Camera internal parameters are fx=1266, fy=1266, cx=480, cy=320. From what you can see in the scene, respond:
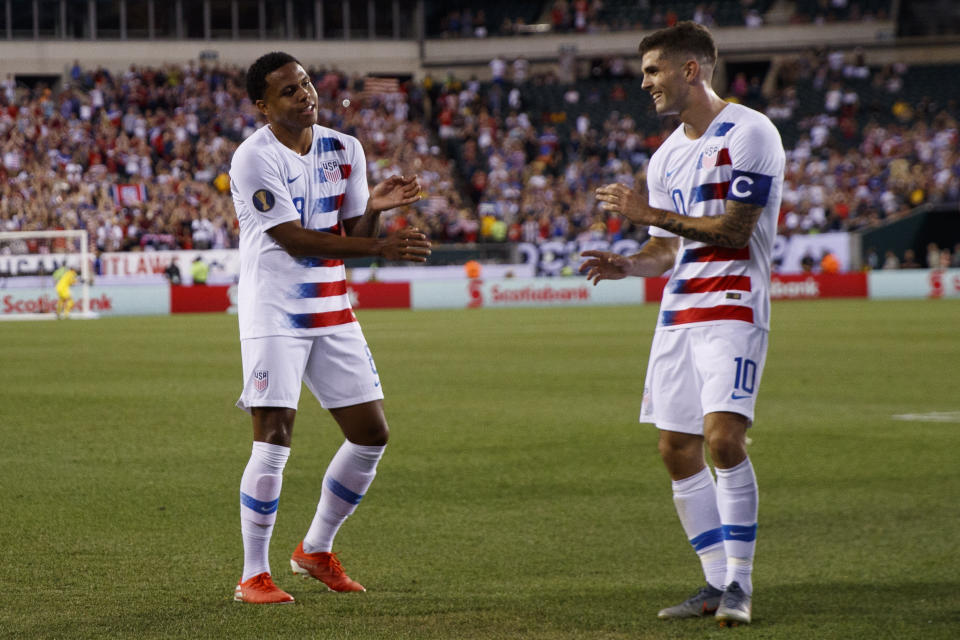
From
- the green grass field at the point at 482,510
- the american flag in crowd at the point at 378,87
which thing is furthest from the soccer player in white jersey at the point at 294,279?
the american flag in crowd at the point at 378,87

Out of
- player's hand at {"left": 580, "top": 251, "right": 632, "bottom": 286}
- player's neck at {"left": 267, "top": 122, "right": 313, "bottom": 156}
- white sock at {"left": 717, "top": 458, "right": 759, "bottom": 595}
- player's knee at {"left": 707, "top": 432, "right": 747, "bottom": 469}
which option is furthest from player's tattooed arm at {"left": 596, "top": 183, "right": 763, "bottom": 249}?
player's neck at {"left": 267, "top": 122, "right": 313, "bottom": 156}

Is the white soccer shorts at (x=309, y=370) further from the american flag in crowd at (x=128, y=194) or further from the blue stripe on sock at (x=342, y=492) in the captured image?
the american flag in crowd at (x=128, y=194)

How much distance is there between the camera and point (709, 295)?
199 inches

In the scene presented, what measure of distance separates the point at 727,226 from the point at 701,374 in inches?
23.6

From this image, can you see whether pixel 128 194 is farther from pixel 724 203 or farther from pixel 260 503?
pixel 724 203

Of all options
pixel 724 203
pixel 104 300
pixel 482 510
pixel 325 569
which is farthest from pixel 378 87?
pixel 724 203

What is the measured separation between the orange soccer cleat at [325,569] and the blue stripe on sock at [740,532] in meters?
1.65

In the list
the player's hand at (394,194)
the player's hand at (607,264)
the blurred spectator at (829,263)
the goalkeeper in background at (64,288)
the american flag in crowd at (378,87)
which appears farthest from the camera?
the american flag in crowd at (378,87)

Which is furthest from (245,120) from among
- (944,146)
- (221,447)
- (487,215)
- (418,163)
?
(221,447)

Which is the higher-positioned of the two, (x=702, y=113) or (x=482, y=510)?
(x=702, y=113)

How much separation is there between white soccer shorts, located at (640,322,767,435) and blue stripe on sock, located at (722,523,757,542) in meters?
0.40

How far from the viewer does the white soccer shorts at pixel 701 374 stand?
194 inches

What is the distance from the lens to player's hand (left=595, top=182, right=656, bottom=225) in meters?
4.95

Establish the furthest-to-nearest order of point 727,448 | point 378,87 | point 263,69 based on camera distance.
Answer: point 378,87
point 263,69
point 727,448
